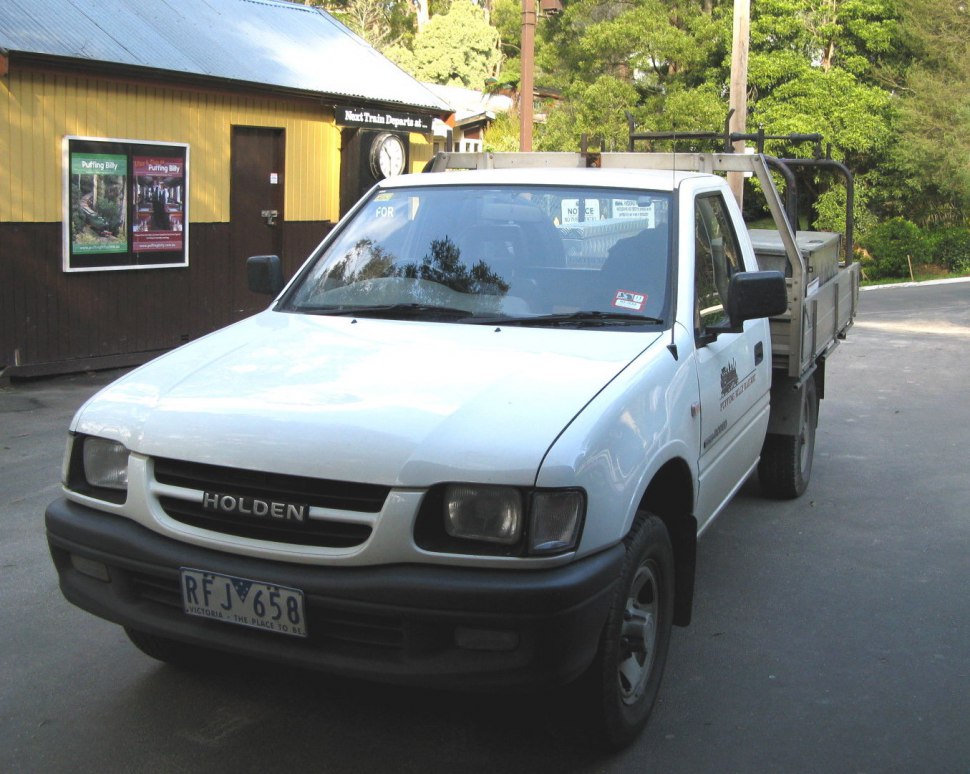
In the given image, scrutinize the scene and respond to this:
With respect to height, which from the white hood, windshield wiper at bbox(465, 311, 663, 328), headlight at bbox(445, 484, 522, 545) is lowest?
headlight at bbox(445, 484, 522, 545)

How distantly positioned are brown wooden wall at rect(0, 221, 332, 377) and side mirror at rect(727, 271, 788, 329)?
7990mm

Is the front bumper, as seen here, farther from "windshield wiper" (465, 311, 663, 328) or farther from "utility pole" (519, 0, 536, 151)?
"utility pole" (519, 0, 536, 151)

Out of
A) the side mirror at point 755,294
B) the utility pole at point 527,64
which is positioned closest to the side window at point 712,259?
the side mirror at point 755,294

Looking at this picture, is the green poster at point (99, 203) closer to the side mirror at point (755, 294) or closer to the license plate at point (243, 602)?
the side mirror at point (755, 294)

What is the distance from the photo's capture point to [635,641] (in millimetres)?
3748

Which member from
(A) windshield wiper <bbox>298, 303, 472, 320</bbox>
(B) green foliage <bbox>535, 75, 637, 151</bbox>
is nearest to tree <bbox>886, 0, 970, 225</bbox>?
(B) green foliage <bbox>535, 75, 637, 151</bbox>

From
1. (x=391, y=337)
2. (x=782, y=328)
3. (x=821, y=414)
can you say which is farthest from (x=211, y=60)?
(x=391, y=337)

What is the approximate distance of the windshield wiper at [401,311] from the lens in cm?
441

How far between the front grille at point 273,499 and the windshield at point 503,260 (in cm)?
124

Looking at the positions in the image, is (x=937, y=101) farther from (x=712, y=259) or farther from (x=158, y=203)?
(x=712, y=259)

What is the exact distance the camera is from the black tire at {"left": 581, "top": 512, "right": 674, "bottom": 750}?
349cm

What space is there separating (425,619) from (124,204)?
9.45 meters

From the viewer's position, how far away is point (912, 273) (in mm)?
29641

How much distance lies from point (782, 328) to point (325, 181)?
29.9ft
